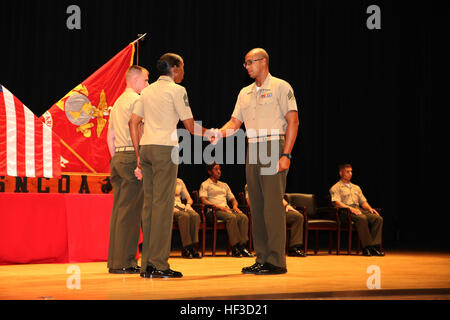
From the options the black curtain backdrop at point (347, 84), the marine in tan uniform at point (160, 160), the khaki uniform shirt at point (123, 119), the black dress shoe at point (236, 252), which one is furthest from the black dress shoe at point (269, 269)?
the black curtain backdrop at point (347, 84)

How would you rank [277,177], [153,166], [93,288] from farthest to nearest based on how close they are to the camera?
[277,177] → [153,166] → [93,288]

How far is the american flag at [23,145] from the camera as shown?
4.82 meters

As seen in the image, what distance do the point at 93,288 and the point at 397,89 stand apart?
671 centimetres

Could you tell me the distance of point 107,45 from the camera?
7.64 m

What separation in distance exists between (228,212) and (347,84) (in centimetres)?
321

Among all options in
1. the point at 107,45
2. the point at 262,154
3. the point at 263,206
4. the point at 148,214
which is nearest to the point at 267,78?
the point at 262,154

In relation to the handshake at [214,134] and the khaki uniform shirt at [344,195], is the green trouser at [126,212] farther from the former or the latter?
the khaki uniform shirt at [344,195]

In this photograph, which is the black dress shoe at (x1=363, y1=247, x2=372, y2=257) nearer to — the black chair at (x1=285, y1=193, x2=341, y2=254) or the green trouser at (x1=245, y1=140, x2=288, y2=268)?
the black chair at (x1=285, y1=193, x2=341, y2=254)

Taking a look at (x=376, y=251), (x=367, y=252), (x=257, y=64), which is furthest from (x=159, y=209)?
(x=376, y=251)

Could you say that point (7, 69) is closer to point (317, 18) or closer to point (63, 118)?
point (63, 118)

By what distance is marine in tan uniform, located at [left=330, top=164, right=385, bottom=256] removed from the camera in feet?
22.4

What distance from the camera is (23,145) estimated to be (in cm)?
491

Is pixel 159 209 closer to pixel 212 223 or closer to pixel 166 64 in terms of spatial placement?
pixel 166 64

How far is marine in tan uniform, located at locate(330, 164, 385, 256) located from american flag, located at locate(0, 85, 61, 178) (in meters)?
3.61
